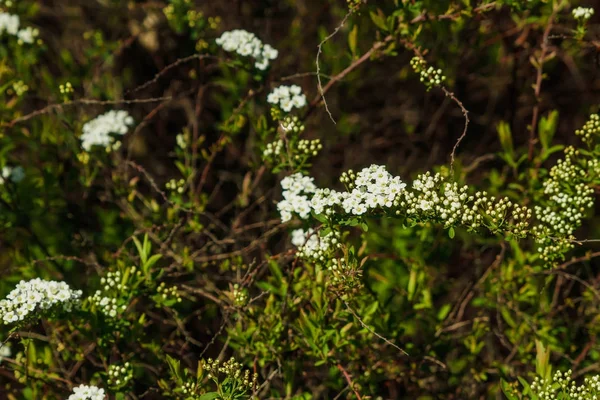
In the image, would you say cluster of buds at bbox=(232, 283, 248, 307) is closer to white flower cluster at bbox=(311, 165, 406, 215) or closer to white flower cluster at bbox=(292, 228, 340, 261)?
white flower cluster at bbox=(292, 228, 340, 261)

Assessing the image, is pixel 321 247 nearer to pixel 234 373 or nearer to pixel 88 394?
pixel 234 373

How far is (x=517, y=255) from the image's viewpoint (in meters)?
3.93

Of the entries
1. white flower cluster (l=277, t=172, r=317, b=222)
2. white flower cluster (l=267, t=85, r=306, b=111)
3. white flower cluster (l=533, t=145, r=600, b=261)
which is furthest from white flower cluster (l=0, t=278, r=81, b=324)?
white flower cluster (l=533, t=145, r=600, b=261)

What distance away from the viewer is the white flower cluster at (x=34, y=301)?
10.3 feet

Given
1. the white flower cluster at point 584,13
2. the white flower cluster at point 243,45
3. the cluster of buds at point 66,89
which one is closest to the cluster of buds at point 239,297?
the white flower cluster at point 243,45

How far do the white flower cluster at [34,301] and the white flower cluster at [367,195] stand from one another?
138 centimetres

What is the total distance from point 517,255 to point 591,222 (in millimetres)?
1964

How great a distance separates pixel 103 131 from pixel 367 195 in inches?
84.3

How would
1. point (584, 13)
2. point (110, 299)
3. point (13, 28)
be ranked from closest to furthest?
point (110, 299) → point (584, 13) → point (13, 28)

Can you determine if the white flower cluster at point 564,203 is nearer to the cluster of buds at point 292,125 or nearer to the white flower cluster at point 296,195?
the white flower cluster at point 296,195

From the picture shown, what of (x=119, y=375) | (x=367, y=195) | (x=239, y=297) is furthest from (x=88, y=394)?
(x=367, y=195)

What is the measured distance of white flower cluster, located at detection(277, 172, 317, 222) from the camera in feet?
11.2

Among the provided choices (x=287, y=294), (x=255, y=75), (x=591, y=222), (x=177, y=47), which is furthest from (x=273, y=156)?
(x=591, y=222)

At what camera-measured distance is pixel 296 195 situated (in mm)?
3514
